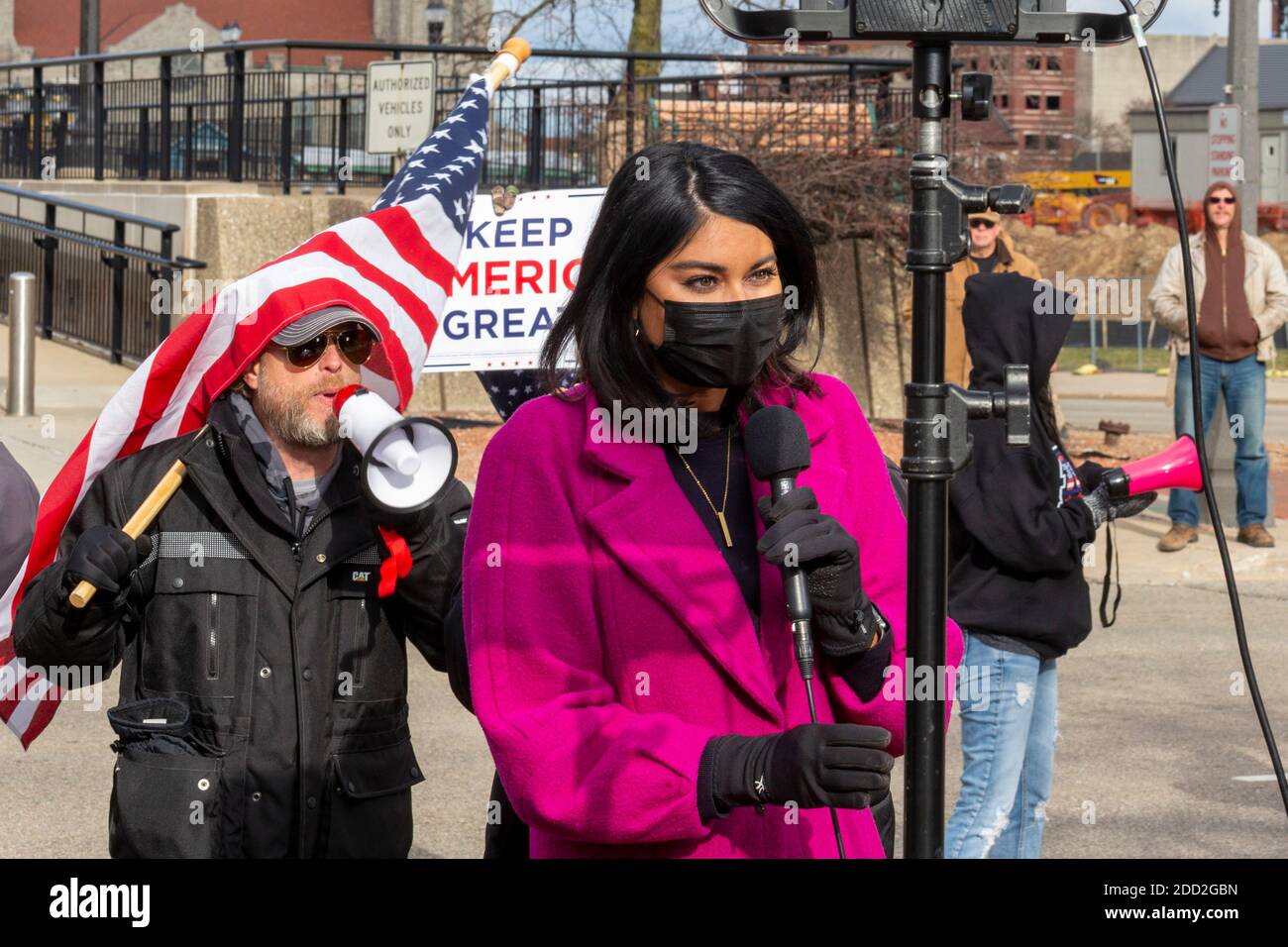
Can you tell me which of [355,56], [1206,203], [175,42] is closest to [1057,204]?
[355,56]

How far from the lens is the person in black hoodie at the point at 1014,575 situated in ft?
15.2

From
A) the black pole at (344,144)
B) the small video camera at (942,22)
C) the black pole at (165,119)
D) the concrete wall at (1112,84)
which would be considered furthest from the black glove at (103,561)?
the concrete wall at (1112,84)

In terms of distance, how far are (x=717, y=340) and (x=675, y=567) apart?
33 cm

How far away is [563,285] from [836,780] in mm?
7418

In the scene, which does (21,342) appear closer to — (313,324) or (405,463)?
(313,324)

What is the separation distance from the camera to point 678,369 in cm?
263

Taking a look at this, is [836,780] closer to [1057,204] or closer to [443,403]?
[443,403]

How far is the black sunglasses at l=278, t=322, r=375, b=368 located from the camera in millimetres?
3773

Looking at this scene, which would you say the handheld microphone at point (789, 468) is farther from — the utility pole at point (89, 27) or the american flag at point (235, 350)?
the utility pole at point (89, 27)

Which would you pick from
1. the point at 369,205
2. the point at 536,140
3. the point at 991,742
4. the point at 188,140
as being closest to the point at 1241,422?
the point at 991,742

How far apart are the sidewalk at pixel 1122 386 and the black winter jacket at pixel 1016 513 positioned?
56.5ft

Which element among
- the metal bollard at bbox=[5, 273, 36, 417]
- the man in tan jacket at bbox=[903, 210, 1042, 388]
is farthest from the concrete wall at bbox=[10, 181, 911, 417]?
the man in tan jacket at bbox=[903, 210, 1042, 388]

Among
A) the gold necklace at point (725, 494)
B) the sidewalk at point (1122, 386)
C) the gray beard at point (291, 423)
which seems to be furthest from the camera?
the sidewalk at point (1122, 386)

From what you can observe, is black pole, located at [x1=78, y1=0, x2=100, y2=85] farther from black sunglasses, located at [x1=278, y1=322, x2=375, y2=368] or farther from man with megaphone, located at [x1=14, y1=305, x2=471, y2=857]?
man with megaphone, located at [x1=14, y1=305, x2=471, y2=857]
